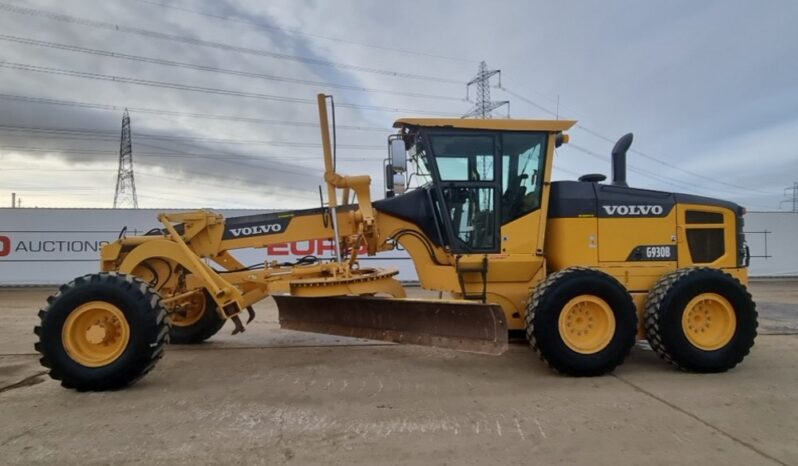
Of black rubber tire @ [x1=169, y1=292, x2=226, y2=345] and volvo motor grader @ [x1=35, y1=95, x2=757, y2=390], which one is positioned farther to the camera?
black rubber tire @ [x1=169, y1=292, x2=226, y2=345]

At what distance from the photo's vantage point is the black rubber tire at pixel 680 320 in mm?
5777

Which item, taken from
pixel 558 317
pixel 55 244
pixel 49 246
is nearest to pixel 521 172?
pixel 558 317

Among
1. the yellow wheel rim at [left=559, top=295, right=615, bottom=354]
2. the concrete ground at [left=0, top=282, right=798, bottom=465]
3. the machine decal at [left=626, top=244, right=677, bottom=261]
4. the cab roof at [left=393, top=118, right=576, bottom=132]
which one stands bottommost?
the concrete ground at [left=0, top=282, right=798, bottom=465]

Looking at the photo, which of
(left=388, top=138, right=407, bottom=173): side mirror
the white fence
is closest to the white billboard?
the white fence

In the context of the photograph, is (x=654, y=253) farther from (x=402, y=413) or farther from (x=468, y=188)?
(x=402, y=413)

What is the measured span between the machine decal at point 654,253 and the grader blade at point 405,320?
6.62 ft

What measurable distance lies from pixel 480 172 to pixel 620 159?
200 centimetres

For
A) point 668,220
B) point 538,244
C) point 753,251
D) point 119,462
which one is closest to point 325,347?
point 538,244

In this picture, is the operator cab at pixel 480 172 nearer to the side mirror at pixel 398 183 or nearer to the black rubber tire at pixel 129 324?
the side mirror at pixel 398 183

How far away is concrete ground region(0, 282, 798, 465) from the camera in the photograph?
3.69 m

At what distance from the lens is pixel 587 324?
5.79 metres

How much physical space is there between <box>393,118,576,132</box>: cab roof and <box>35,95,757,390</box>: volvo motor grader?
2 cm

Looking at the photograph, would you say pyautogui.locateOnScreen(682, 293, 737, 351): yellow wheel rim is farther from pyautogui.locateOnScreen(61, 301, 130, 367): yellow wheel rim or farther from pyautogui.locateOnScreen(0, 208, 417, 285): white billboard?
pyautogui.locateOnScreen(0, 208, 417, 285): white billboard

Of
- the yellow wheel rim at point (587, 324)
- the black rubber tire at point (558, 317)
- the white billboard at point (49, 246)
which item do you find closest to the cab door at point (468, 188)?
the black rubber tire at point (558, 317)
